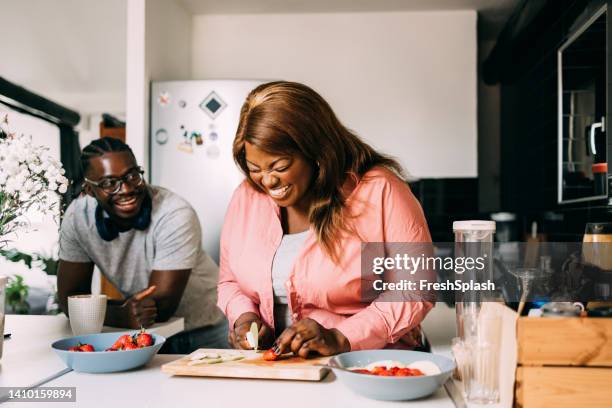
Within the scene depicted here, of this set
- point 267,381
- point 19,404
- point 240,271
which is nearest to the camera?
point 19,404

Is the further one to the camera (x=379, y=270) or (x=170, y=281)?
(x=170, y=281)

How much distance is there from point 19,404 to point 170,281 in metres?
0.95

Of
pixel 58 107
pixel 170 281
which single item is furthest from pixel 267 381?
pixel 58 107

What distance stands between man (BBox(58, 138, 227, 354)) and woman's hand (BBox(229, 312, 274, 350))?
49cm

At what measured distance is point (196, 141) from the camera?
3.93 meters

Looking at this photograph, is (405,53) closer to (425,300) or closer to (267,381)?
(425,300)

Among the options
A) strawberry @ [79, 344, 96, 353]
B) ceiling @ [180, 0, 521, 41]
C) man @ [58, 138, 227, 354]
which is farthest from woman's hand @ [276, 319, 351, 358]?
ceiling @ [180, 0, 521, 41]

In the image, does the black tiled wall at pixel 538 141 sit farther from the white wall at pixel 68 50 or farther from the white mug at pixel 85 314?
the white wall at pixel 68 50

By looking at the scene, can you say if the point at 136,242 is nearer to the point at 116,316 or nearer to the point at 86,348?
the point at 116,316

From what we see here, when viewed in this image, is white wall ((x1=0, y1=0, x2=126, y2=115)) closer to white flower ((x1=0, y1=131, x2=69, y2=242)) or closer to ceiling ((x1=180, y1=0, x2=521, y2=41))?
ceiling ((x1=180, y1=0, x2=521, y2=41))

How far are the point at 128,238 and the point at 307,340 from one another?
3.53 feet

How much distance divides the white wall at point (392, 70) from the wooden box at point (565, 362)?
348 centimetres

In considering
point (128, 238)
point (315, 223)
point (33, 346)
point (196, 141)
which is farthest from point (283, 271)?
point (196, 141)

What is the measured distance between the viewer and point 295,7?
4410 mm
